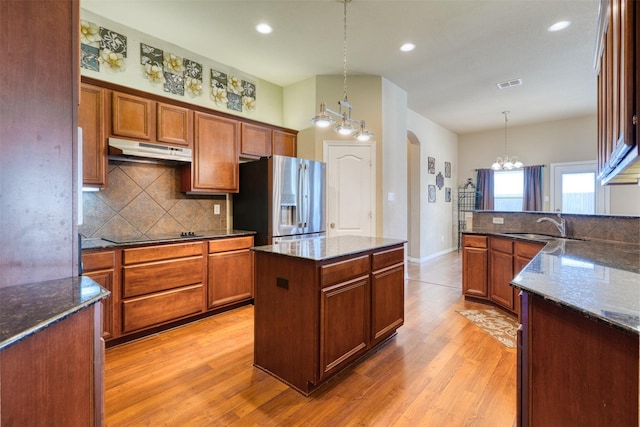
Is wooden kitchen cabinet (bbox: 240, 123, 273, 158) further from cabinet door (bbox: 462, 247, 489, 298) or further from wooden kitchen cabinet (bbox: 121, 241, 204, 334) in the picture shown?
cabinet door (bbox: 462, 247, 489, 298)

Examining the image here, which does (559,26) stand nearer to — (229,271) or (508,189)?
(229,271)

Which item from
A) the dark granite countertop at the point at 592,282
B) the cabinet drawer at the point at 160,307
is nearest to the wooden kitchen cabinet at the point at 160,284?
the cabinet drawer at the point at 160,307

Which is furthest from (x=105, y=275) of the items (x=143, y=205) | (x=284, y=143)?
(x=284, y=143)

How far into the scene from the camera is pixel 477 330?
2877 mm

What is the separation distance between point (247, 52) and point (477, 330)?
4050 millimetres

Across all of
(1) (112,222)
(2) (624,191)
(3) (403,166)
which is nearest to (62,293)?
(1) (112,222)

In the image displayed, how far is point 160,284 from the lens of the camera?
2779 millimetres

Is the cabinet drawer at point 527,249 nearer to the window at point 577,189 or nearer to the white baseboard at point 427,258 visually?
the white baseboard at point 427,258

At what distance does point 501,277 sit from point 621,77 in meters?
2.75

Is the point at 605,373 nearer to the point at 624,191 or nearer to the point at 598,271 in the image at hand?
the point at 598,271

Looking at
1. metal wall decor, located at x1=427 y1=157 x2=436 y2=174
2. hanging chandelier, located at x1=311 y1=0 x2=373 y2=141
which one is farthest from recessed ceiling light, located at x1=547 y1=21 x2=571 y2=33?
metal wall decor, located at x1=427 y1=157 x2=436 y2=174

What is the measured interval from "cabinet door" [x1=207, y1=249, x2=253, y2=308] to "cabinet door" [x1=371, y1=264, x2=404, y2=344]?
1.69 metres

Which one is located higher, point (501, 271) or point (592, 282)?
point (592, 282)

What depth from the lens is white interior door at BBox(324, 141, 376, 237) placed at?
4277 mm
